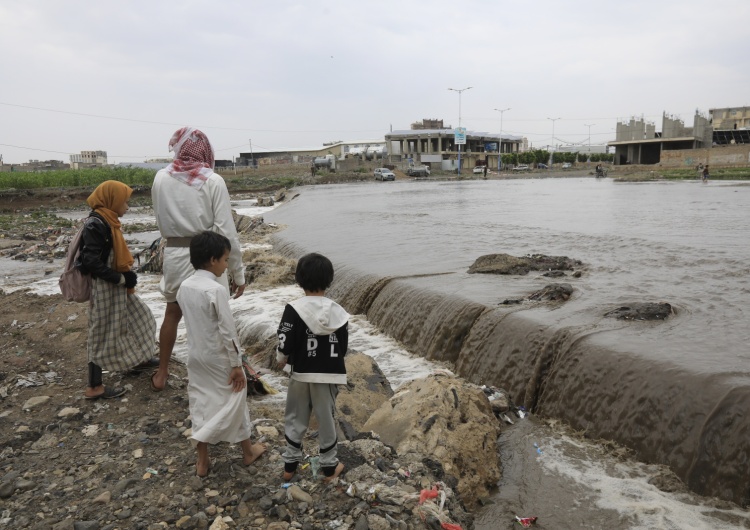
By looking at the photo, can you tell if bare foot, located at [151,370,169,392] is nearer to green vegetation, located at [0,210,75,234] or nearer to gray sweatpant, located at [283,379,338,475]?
gray sweatpant, located at [283,379,338,475]

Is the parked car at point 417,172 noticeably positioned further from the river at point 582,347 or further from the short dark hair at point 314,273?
the short dark hair at point 314,273

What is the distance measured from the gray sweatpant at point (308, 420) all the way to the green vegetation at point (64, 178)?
47236 mm

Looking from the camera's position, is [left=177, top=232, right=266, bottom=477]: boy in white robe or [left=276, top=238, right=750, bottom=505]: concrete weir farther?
[left=276, top=238, right=750, bottom=505]: concrete weir

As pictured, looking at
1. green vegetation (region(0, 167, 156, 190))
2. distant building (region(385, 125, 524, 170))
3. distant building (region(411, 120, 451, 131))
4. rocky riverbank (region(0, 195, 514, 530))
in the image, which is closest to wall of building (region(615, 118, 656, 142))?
distant building (region(385, 125, 524, 170))

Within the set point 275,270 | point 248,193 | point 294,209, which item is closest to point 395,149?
point 248,193

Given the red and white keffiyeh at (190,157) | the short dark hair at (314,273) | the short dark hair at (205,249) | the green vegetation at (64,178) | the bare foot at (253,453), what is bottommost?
the bare foot at (253,453)

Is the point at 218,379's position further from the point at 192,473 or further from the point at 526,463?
the point at 526,463

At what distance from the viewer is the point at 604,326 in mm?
6086

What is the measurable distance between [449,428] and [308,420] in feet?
4.35

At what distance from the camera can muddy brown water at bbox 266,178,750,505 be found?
4.23 metres

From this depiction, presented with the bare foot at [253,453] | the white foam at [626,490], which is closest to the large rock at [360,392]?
the bare foot at [253,453]

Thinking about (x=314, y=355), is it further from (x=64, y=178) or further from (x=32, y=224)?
(x=64, y=178)

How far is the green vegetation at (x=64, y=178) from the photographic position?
43438 mm

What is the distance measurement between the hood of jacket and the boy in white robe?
1.64 feet
